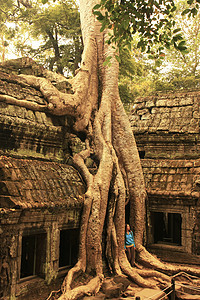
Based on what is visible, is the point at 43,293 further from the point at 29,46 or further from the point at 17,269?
the point at 29,46

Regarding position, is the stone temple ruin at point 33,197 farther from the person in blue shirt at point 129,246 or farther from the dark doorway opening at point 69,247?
the person in blue shirt at point 129,246

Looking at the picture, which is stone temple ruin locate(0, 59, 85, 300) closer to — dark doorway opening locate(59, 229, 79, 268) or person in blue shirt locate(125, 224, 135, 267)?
dark doorway opening locate(59, 229, 79, 268)

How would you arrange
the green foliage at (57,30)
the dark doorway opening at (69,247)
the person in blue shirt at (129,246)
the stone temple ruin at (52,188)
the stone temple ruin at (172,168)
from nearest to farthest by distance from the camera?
the stone temple ruin at (52,188) < the dark doorway opening at (69,247) < the person in blue shirt at (129,246) < the stone temple ruin at (172,168) < the green foliage at (57,30)

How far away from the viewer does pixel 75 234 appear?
649 centimetres

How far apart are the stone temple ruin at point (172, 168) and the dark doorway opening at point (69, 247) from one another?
8.64 ft

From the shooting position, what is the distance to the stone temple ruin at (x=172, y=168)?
797 cm

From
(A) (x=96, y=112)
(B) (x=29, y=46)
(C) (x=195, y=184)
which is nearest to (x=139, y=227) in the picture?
(C) (x=195, y=184)

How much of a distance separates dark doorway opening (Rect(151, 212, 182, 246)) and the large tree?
5.09 ft

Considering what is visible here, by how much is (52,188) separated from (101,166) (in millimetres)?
1623

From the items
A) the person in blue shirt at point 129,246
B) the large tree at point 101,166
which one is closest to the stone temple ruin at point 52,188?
the large tree at point 101,166

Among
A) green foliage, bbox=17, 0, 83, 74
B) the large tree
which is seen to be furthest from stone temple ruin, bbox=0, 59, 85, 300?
green foliage, bbox=17, 0, 83, 74

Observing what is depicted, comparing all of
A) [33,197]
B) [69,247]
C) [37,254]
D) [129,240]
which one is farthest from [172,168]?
[33,197]

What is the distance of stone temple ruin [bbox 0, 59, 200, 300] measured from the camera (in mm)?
4883

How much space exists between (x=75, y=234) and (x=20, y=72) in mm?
4243
